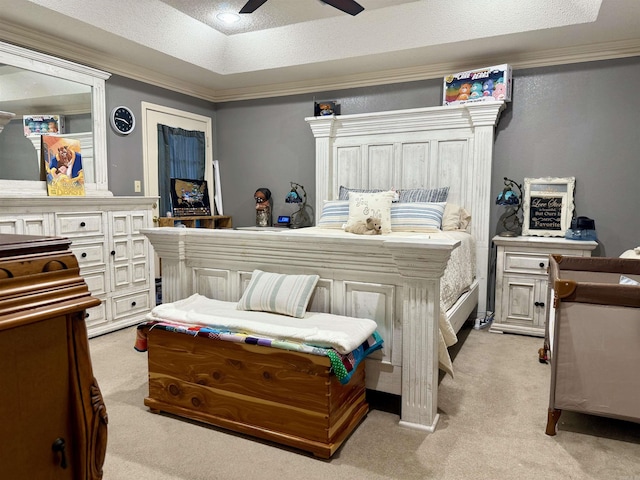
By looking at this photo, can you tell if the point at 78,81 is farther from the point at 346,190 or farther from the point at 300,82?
the point at 346,190

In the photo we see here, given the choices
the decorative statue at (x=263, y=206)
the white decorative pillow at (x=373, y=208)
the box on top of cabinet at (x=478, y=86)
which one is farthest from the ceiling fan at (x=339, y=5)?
the decorative statue at (x=263, y=206)

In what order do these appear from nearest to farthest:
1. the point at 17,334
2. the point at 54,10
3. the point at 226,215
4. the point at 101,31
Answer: the point at 17,334 < the point at 54,10 < the point at 101,31 < the point at 226,215

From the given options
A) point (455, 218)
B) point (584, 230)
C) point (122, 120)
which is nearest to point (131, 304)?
point (122, 120)

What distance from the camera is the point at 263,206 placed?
5051 mm

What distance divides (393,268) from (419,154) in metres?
2.40

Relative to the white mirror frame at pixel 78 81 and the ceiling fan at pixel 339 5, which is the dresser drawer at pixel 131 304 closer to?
the white mirror frame at pixel 78 81

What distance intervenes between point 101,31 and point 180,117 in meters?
1.49

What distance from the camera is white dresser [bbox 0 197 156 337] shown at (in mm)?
3156

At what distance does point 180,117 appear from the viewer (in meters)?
4.86

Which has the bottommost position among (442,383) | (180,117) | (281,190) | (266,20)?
(442,383)

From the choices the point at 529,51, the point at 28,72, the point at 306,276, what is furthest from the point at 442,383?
the point at 28,72

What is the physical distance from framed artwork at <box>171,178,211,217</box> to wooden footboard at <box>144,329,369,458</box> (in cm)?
281

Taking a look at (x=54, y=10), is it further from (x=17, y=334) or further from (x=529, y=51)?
(x=529, y=51)

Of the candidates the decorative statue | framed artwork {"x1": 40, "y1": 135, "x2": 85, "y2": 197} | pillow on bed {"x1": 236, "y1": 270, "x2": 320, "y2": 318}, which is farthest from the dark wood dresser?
the decorative statue
